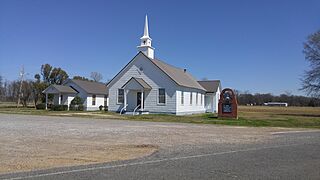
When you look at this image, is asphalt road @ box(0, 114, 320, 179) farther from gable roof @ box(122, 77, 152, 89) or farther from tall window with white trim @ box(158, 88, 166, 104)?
tall window with white trim @ box(158, 88, 166, 104)

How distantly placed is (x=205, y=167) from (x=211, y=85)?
41.6 meters

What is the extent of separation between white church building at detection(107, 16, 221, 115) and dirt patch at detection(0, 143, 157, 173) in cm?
2390

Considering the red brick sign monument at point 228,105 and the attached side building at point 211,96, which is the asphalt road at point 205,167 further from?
the attached side building at point 211,96

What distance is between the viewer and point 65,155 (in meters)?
10.5

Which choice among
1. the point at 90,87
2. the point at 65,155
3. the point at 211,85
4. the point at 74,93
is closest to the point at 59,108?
the point at 74,93

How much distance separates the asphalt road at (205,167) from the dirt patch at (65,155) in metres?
0.60

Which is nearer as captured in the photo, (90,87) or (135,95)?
(135,95)

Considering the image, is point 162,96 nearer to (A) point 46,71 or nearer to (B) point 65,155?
(B) point 65,155

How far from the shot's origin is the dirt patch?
8.95 meters

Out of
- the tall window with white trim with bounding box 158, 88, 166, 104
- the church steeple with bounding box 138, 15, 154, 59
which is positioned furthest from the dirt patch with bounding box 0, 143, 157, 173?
the church steeple with bounding box 138, 15, 154, 59

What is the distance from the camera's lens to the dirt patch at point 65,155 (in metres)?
8.95

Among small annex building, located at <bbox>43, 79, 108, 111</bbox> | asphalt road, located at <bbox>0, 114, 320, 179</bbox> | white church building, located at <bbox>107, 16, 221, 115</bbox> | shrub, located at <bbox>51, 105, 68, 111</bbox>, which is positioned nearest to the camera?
asphalt road, located at <bbox>0, 114, 320, 179</bbox>

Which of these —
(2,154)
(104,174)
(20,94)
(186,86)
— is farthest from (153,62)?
(20,94)

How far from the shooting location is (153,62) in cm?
3766
